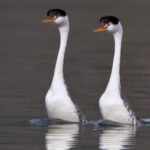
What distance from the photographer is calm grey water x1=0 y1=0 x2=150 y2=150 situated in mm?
19062

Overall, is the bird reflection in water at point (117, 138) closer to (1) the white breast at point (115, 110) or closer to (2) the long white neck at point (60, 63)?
(1) the white breast at point (115, 110)

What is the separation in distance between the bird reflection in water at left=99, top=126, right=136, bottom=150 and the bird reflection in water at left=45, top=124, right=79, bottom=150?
0.40 m

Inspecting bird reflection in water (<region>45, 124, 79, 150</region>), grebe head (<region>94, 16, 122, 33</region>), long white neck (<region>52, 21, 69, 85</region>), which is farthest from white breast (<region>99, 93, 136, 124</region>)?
grebe head (<region>94, 16, 122, 33</region>)

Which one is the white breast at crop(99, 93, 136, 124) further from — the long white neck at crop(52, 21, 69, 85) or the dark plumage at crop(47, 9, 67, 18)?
the dark plumage at crop(47, 9, 67, 18)

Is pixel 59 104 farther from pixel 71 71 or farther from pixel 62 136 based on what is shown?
pixel 71 71

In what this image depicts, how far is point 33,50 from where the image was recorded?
36.2m

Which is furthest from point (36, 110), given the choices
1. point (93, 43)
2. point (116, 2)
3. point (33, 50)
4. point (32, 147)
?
point (116, 2)

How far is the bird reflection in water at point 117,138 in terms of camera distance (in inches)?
718

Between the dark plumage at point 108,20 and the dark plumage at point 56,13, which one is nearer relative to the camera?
the dark plumage at point 108,20

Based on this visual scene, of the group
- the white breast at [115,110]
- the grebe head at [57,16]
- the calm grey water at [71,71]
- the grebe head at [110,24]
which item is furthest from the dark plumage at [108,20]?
the calm grey water at [71,71]

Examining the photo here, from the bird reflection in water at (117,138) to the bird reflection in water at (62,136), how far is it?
0.40 m

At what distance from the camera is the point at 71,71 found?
30.0 m

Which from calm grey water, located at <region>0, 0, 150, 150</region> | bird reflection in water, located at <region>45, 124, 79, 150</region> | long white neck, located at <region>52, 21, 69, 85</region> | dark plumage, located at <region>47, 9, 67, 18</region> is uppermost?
dark plumage, located at <region>47, 9, 67, 18</region>

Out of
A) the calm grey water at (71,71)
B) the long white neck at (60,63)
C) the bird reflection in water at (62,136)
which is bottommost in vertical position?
the calm grey water at (71,71)
